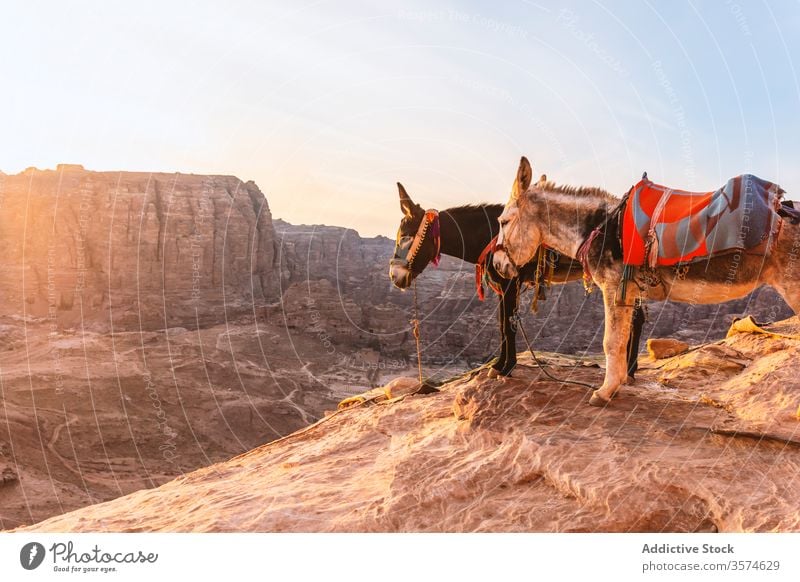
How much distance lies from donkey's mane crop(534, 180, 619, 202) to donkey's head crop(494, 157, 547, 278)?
80mm

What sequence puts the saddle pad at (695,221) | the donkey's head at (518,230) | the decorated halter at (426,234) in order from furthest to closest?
the decorated halter at (426,234)
the donkey's head at (518,230)
the saddle pad at (695,221)

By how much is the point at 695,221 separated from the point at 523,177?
6.11 feet

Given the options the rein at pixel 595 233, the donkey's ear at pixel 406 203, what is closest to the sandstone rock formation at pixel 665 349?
the rein at pixel 595 233

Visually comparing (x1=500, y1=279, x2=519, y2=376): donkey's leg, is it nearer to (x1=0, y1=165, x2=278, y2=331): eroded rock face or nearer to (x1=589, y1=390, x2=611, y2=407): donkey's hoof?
(x1=589, y1=390, x2=611, y2=407): donkey's hoof

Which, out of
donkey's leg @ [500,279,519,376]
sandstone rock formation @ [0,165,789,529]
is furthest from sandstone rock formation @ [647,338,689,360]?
sandstone rock formation @ [0,165,789,529]

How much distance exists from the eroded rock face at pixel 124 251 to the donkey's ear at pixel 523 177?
2117 inches

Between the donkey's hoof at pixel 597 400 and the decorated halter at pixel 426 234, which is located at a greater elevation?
the decorated halter at pixel 426 234

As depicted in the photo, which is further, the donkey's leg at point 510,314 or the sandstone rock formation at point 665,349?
the sandstone rock formation at point 665,349

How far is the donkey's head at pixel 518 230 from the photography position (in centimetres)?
590

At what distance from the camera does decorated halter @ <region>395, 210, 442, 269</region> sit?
7520 millimetres

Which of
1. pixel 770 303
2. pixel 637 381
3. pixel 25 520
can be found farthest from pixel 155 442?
pixel 770 303

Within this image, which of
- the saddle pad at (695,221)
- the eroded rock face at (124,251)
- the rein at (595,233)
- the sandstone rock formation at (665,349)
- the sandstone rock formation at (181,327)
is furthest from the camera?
the eroded rock face at (124,251)

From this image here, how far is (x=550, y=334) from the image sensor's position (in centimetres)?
5078

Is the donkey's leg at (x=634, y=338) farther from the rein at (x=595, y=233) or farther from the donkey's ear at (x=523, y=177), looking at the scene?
the donkey's ear at (x=523, y=177)
